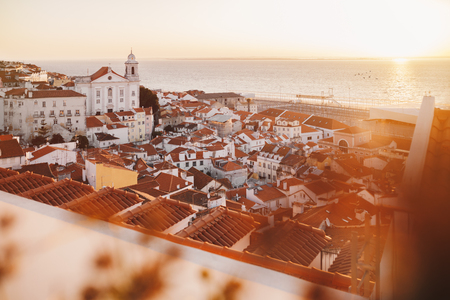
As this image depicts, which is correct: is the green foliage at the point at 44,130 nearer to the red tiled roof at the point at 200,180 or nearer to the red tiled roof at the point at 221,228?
the red tiled roof at the point at 200,180

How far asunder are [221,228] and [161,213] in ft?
0.85

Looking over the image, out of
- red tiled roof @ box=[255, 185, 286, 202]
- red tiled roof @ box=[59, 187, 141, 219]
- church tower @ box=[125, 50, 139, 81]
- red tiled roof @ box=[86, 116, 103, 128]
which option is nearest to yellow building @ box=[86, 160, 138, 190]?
red tiled roof @ box=[255, 185, 286, 202]

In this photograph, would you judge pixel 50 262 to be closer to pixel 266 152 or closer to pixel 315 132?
pixel 266 152

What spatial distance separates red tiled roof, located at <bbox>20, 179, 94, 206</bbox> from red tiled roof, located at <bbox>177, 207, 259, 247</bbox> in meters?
0.64

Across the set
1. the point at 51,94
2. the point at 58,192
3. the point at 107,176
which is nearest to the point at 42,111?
the point at 51,94

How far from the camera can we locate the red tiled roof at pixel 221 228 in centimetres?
124

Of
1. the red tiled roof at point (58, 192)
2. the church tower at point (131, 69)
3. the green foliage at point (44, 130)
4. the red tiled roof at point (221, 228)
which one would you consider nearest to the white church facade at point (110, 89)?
the church tower at point (131, 69)

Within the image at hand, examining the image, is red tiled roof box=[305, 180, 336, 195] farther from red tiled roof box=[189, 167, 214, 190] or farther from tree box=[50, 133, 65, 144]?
tree box=[50, 133, 65, 144]

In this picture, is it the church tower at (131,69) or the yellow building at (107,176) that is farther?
the church tower at (131,69)

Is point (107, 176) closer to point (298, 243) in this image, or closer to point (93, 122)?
point (298, 243)

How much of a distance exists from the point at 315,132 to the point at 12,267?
40.2 feet

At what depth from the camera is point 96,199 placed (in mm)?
1589

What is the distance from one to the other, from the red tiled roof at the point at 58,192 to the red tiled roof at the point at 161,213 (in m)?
0.39

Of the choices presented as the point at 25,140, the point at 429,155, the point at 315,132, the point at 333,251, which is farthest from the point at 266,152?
the point at 429,155
